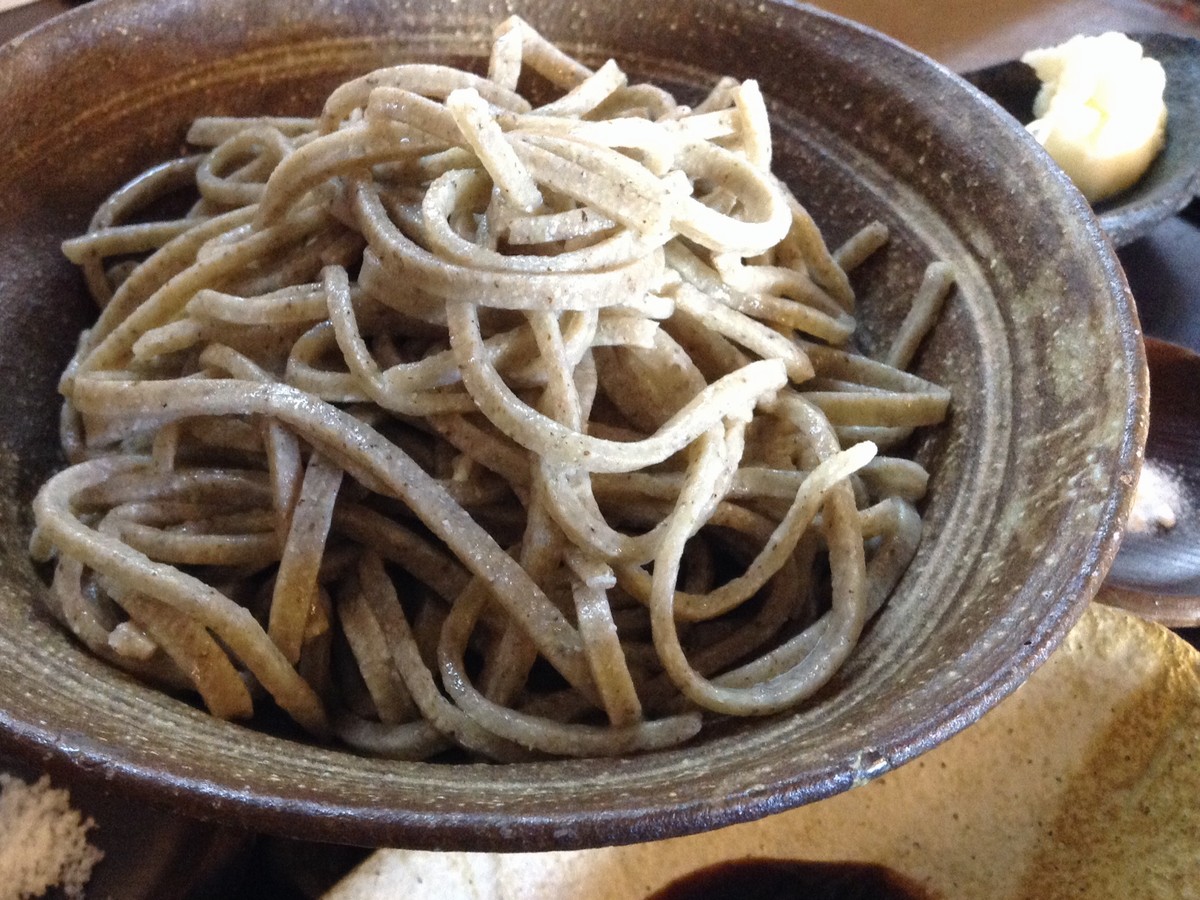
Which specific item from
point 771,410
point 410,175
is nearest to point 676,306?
point 771,410

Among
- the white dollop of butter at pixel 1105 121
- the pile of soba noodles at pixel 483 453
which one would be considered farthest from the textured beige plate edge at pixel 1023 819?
the white dollop of butter at pixel 1105 121

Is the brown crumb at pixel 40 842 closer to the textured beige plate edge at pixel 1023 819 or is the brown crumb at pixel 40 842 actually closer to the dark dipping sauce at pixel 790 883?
the textured beige plate edge at pixel 1023 819

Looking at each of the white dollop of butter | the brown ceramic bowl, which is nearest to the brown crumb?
the brown ceramic bowl

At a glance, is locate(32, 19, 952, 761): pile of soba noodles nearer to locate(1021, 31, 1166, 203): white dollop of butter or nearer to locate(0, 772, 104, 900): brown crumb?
locate(0, 772, 104, 900): brown crumb

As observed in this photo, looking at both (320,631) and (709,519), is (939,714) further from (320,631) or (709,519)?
(320,631)

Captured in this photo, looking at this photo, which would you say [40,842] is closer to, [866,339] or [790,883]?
[790,883]

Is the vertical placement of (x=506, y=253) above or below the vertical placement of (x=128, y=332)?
above

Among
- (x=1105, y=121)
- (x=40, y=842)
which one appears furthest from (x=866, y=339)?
(x=40, y=842)
